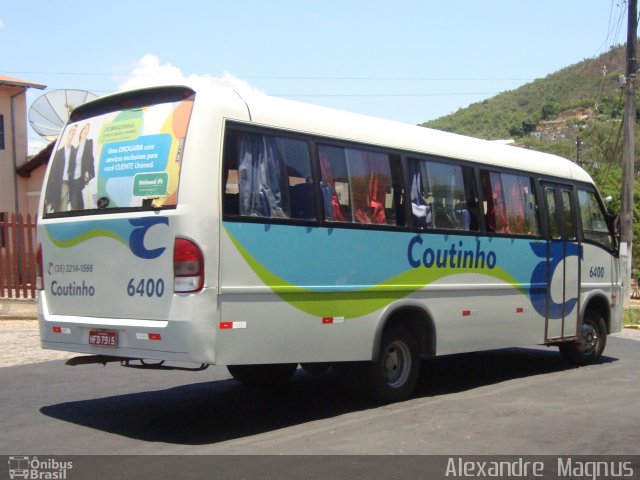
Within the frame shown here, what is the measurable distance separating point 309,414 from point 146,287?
2398mm

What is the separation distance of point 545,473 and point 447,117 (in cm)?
9153

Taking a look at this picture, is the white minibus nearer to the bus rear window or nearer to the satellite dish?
the bus rear window

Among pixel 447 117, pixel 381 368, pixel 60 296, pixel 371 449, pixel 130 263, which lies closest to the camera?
pixel 371 449

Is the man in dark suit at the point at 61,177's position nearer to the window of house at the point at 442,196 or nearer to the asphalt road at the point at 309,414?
the asphalt road at the point at 309,414

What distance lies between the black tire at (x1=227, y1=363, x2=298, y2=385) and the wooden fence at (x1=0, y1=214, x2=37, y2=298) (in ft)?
26.1

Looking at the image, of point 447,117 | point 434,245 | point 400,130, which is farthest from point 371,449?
point 447,117

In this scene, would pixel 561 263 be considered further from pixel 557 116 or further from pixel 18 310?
pixel 557 116

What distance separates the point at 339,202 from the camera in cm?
817

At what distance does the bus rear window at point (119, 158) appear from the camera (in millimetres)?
7125

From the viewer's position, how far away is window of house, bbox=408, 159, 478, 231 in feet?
30.1

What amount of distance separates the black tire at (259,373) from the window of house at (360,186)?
2.20m

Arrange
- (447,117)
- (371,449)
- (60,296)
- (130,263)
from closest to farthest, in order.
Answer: (371,449) < (130,263) < (60,296) < (447,117)

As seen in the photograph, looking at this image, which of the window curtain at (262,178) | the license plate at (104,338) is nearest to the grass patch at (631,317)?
the window curtain at (262,178)

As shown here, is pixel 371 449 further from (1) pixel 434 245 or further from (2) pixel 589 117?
(2) pixel 589 117
